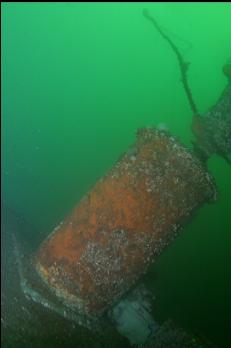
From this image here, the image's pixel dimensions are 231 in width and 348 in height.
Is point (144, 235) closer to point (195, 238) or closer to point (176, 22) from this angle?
point (195, 238)

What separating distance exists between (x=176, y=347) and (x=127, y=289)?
0.65 m

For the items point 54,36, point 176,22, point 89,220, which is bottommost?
point 89,220

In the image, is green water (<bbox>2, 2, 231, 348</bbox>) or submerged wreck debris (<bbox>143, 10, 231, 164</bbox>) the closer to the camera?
submerged wreck debris (<bbox>143, 10, 231, 164</bbox>)

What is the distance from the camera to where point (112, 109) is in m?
49.1

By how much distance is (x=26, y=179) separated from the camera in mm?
17141

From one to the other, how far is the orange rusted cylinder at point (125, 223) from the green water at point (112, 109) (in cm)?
68

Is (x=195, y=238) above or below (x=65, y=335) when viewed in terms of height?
above

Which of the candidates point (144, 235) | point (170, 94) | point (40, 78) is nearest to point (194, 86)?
point (170, 94)

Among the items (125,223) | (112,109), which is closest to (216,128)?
(125,223)

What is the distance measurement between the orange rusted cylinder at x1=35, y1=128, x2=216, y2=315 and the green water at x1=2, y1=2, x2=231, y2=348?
0.68 m

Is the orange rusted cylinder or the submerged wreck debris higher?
the submerged wreck debris

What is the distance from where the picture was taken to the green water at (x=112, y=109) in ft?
28.1

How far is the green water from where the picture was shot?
28.1 ft

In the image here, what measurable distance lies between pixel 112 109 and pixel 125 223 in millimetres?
46565
